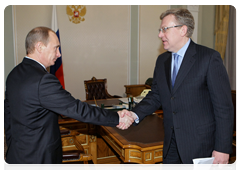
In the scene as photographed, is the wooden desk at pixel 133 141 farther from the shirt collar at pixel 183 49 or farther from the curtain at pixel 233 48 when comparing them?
the curtain at pixel 233 48

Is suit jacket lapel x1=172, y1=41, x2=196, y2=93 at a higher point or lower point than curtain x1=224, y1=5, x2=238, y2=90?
lower

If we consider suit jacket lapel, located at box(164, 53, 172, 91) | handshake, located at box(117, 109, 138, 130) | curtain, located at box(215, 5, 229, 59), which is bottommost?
handshake, located at box(117, 109, 138, 130)

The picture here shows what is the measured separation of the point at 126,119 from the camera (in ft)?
7.00

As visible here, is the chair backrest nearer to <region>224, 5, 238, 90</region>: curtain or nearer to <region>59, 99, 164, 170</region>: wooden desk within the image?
<region>59, 99, 164, 170</region>: wooden desk

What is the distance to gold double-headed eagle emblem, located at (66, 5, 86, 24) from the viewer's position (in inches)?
224

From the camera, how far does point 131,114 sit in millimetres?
2160

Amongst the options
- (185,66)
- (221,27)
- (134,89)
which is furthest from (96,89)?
(221,27)

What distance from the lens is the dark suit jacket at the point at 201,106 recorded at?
155cm

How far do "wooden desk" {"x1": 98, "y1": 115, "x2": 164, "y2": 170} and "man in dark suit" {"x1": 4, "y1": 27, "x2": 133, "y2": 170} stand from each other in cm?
55

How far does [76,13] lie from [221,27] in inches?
158

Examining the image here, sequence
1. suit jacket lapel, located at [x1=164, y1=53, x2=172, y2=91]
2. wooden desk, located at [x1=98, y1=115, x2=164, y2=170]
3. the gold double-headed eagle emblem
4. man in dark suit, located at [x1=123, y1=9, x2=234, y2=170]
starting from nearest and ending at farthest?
man in dark suit, located at [x1=123, y1=9, x2=234, y2=170] → suit jacket lapel, located at [x1=164, y1=53, x2=172, y2=91] → wooden desk, located at [x1=98, y1=115, x2=164, y2=170] → the gold double-headed eagle emblem

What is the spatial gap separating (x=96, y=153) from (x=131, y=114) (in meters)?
1.30

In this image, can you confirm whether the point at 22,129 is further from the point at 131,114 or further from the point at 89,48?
the point at 89,48

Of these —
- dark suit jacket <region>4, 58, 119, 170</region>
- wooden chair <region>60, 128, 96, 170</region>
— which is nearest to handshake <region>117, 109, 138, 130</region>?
wooden chair <region>60, 128, 96, 170</region>
